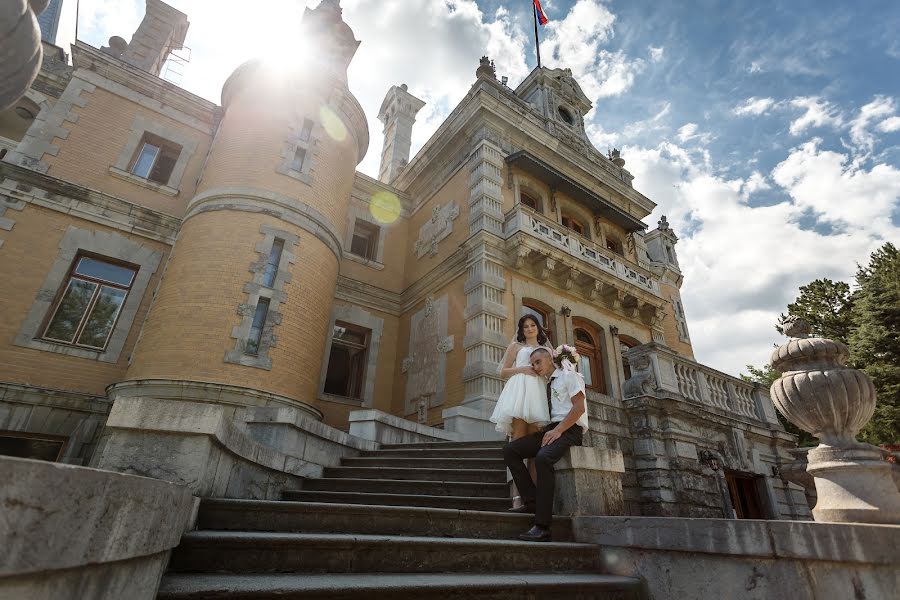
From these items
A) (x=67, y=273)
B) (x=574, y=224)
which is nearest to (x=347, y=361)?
(x=67, y=273)

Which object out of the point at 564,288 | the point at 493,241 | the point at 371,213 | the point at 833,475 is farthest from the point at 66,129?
the point at 833,475

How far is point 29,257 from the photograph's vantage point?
34.7ft

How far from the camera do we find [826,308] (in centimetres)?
2695

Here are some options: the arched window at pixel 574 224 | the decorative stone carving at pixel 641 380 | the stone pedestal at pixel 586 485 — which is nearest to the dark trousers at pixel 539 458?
the stone pedestal at pixel 586 485

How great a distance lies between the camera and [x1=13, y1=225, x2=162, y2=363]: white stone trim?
10094 mm

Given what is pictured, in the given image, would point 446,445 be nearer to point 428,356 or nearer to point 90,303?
point 428,356

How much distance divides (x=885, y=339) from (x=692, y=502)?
20069 millimetres

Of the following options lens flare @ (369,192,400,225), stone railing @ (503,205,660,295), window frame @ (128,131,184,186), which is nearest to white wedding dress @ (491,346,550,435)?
stone railing @ (503,205,660,295)

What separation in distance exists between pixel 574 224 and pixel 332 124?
9.65 m

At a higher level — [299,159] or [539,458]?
[299,159]

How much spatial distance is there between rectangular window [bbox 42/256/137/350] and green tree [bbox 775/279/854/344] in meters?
31.2

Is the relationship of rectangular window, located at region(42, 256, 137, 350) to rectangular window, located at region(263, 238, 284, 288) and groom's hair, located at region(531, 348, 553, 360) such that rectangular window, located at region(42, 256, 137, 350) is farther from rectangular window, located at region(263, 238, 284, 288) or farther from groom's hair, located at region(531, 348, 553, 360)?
groom's hair, located at region(531, 348, 553, 360)

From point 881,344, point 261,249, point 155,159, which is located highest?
point 155,159

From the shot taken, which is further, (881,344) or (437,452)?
(881,344)
